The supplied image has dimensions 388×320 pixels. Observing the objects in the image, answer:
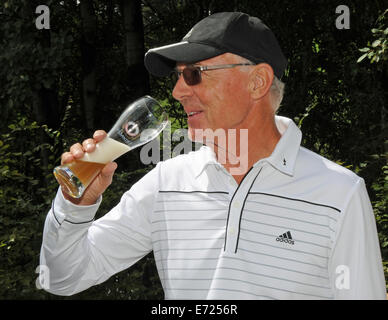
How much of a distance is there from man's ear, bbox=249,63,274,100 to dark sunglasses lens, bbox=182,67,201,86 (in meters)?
0.26

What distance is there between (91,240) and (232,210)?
2.21 feet

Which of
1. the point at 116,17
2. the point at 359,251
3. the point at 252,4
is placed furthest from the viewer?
→ the point at 116,17

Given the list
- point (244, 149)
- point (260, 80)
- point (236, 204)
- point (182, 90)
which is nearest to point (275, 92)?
point (260, 80)

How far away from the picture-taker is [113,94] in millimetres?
11086

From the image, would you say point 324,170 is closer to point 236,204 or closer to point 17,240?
point 236,204

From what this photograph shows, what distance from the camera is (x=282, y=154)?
268cm

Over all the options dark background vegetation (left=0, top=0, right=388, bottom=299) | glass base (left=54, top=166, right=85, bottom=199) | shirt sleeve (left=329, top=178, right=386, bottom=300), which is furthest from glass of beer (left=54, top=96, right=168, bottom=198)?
dark background vegetation (left=0, top=0, right=388, bottom=299)

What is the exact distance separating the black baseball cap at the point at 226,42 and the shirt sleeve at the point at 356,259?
0.85 m

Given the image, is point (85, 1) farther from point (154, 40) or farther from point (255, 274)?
point (255, 274)

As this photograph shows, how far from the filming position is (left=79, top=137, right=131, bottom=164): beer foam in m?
2.57

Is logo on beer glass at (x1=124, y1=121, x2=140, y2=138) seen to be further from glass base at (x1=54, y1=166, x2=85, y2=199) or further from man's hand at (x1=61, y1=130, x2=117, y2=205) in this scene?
glass base at (x1=54, y1=166, x2=85, y2=199)

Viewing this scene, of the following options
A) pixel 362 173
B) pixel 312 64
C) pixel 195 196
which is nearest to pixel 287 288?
pixel 195 196

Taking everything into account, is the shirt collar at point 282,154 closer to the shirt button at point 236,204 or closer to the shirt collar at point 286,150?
the shirt collar at point 286,150

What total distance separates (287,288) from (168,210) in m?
0.63
